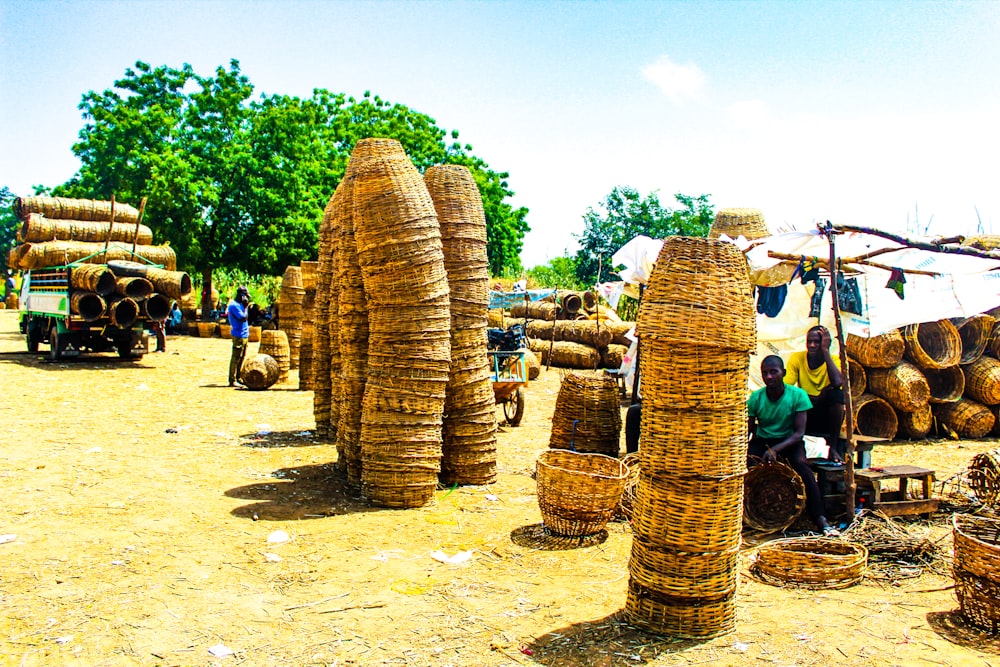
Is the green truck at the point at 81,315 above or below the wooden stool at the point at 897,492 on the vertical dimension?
above

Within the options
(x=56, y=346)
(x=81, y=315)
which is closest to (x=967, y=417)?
(x=81, y=315)

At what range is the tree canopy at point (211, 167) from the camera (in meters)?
25.3

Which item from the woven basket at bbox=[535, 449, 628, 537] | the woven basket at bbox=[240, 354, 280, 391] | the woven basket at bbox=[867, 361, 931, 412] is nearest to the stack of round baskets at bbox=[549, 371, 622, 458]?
the woven basket at bbox=[535, 449, 628, 537]

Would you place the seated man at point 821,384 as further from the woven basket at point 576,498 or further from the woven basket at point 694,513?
the woven basket at point 694,513

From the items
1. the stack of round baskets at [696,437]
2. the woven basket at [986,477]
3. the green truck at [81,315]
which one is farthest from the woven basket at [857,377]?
the green truck at [81,315]

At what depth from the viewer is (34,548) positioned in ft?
18.7

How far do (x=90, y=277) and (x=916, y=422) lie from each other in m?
15.2

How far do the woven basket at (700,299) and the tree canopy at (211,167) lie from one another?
23.2 m

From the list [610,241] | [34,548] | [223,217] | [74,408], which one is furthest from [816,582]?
[610,241]

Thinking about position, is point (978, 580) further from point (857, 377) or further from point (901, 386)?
point (901, 386)

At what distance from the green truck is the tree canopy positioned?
7.21 meters

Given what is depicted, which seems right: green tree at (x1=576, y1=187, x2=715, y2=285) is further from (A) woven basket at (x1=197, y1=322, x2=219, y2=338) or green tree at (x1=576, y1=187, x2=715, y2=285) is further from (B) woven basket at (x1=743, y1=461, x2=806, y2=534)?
(B) woven basket at (x1=743, y1=461, x2=806, y2=534)

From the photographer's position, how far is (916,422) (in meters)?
11.0

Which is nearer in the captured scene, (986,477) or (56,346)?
(986,477)
